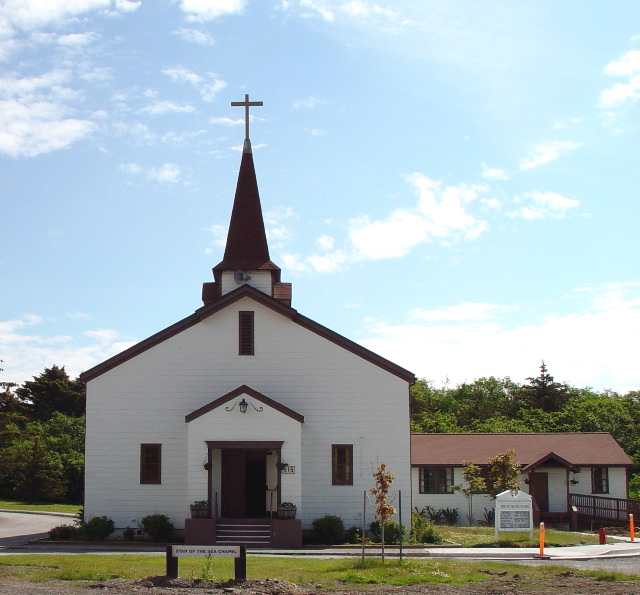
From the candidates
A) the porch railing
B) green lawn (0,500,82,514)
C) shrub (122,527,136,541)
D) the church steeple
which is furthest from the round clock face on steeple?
the porch railing

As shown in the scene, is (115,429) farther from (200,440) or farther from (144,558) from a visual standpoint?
(144,558)

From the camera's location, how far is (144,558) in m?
21.2

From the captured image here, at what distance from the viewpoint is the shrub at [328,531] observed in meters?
27.0

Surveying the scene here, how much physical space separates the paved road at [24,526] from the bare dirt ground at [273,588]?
9.57 metres

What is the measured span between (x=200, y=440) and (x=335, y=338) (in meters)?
5.67

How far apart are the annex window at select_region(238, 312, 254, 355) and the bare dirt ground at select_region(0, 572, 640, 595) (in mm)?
13245

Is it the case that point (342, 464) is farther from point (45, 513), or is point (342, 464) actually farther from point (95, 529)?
point (45, 513)

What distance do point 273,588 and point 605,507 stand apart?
2445 cm

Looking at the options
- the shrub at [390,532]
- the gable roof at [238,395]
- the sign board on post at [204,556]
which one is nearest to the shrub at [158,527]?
the gable roof at [238,395]

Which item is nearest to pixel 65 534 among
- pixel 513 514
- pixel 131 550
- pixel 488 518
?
pixel 131 550

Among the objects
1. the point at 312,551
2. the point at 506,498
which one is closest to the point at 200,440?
the point at 312,551

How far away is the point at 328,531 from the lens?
2706cm

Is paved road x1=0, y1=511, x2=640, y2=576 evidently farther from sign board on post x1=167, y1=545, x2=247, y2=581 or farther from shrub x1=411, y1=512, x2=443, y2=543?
sign board on post x1=167, y1=545, x2=247, y2=581

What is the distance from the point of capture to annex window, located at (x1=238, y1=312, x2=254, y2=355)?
29484 mm
